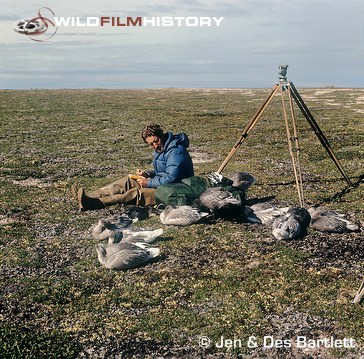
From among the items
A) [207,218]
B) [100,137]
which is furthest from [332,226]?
[100,137]

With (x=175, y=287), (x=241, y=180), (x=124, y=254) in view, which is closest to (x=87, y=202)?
(x=124, y=254)

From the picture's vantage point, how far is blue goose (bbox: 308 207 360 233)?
10281 millimetres

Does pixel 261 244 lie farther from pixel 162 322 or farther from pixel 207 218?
pixel 162 322

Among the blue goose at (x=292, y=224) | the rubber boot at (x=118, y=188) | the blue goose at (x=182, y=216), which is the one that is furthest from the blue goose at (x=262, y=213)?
the rubber boot at (x=118, y=188)

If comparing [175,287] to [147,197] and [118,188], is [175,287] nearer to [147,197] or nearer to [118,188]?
[147,197]

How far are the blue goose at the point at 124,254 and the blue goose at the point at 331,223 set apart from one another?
12.5 feet

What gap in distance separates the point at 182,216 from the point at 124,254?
2.39 meters

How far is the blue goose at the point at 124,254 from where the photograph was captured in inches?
340

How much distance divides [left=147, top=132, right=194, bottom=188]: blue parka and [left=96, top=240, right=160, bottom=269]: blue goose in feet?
9.56

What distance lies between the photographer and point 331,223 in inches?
405

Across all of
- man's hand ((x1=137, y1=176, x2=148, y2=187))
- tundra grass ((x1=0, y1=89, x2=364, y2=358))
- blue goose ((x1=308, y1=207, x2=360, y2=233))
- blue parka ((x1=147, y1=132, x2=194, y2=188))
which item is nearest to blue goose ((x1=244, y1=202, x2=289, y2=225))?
tundra grass ((x1=0, y1=89, x2=364, y2=358))

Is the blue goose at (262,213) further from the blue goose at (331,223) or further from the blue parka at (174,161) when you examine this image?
the blue parka at (174,161)

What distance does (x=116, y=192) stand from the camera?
1266 centimetres

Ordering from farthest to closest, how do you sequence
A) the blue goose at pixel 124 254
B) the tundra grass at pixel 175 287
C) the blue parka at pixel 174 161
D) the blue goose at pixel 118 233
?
the blue parka at pixel 174 161
the blue goose at pixel 118 233
the blue goose at pixel 124 254
the tundra grass at pixel 175 287
